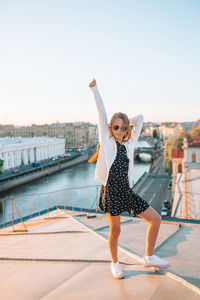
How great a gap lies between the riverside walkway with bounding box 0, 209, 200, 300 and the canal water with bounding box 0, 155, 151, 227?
27.9ft

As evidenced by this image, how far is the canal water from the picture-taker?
12.1 m

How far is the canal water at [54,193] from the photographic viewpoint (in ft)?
39.8

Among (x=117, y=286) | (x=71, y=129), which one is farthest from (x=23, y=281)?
(x=71, y=129)

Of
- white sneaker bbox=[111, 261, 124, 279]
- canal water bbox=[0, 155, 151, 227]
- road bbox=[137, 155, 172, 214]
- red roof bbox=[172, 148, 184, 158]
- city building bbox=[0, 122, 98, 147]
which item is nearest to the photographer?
white sneaker bbox=[111, 261, 124, 279]

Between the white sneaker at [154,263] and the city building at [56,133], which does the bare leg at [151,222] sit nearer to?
the white sneaker at [154,263]

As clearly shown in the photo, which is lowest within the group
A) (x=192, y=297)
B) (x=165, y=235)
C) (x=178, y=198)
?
(x=178, y=198)

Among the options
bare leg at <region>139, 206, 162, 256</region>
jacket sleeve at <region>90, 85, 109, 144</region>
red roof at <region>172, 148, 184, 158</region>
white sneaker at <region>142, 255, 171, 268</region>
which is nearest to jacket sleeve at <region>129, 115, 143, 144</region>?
jacket sleeve at <region>90, 85, 109, 144</region>

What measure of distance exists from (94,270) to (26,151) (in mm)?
25345

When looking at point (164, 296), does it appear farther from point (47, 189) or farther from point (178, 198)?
point (47, 189)

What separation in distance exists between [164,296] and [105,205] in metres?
0.41

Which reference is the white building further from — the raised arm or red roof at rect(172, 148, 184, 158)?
the raised arm

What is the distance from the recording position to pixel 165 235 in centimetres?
217

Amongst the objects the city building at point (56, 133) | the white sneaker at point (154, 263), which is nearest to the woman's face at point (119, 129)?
the white sneaker at point (154, 263)

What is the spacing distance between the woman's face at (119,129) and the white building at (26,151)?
72.6ft
